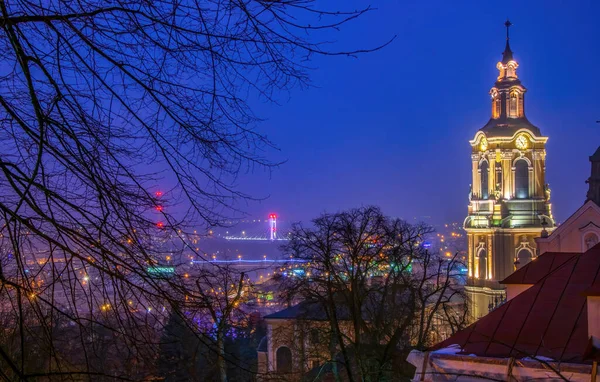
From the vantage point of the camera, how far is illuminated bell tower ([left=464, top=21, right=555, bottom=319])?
4484 centimetres

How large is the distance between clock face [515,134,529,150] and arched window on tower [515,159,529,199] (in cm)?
107

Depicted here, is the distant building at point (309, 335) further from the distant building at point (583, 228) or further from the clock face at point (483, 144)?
the clock face at point (483, 144)

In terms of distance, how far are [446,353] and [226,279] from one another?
5.08 metres

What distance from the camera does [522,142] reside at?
4538cm

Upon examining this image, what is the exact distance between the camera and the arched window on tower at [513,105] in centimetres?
4594

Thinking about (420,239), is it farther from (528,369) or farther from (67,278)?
(67,278)

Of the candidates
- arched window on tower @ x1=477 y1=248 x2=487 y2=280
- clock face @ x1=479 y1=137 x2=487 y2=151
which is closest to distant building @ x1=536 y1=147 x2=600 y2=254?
arched window on tower @ x1=477 y1=248 x2=487 y2=280

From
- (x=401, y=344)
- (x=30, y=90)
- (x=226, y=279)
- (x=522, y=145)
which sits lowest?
(x=401, y=344)

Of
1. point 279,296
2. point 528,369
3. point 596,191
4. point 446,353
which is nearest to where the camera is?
point 528,369

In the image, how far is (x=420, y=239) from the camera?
27.0 m

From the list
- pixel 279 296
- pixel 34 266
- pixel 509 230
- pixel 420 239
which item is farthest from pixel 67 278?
pixel 509 230

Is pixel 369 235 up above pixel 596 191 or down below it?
below

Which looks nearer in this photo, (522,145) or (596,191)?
(596,191)

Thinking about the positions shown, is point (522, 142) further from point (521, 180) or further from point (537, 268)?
point (537, 268)
